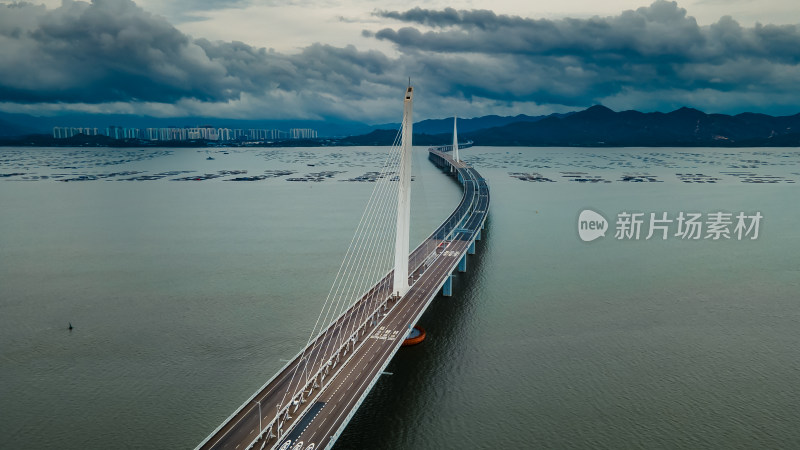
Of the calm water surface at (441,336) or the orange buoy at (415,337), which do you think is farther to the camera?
the orange buoy at (415,337)

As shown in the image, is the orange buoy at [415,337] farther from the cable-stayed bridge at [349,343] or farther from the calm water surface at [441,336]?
the cable-stayed bridge at [349,343]

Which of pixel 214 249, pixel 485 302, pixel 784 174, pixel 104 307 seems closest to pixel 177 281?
pixel 104 307

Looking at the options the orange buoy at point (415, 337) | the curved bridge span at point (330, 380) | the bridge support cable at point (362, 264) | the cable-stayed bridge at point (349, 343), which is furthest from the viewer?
the bridge support cable at point (362, 264)

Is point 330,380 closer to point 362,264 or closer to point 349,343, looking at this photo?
point 349,343

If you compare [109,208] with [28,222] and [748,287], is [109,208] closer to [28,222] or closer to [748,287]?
[28,222]

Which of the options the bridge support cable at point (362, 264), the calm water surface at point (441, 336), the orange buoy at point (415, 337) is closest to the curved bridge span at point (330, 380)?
the bridge support cable at point (362, 264)

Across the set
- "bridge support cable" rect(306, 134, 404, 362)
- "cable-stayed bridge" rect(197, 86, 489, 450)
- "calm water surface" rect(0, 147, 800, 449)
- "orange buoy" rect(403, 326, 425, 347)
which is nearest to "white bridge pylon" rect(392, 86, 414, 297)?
"cable-stayed bridge" rect(197, 86, 489, 450)

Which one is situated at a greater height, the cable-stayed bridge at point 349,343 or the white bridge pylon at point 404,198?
the white bridge pylon at point 404,198
